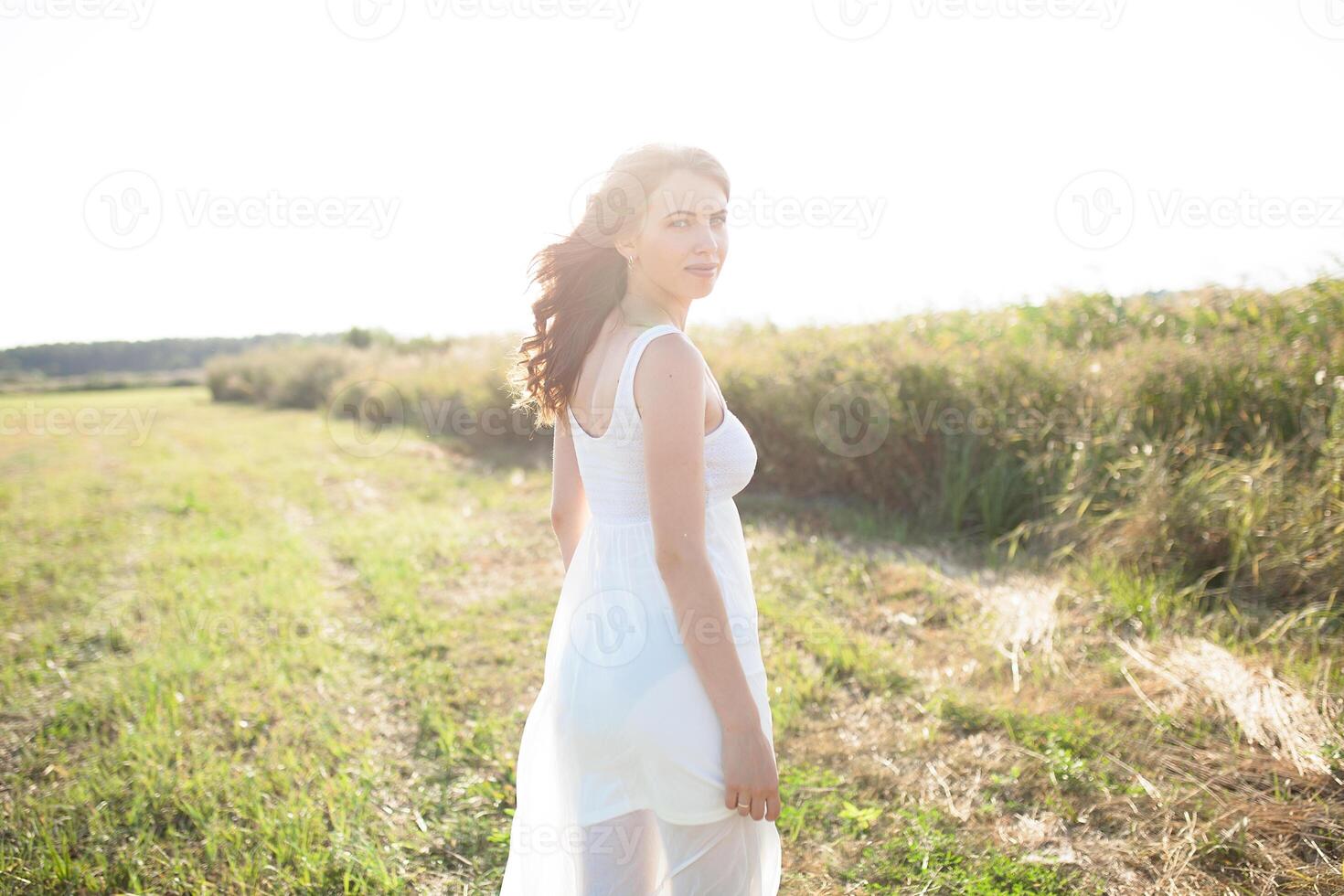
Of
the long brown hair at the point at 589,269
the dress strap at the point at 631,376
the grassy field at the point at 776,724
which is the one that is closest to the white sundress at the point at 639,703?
the dress strap at the point at 631,376

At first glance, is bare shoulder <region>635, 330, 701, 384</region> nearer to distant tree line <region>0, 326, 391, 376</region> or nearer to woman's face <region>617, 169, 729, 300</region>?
woman's face <region>617, 169, 729, 300</region>

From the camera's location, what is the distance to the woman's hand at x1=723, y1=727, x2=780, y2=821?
4.97 feet

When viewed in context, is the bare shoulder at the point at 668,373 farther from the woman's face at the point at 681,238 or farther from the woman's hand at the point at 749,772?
the woman's hand at the point at 749,772

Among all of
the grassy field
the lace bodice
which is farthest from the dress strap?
the grassy field

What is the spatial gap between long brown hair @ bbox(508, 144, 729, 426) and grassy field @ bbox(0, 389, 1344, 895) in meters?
1.90

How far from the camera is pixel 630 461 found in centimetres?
167

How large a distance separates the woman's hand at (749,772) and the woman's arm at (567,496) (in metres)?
0.75

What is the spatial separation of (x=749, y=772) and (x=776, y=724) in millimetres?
2172

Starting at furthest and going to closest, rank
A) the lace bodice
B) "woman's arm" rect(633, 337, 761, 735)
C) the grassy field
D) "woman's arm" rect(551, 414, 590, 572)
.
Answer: the grassy field < "woman's arm" rect(551, 414, 590, 572) < the lace bodice < "woman's arm" rect(633, 337, 761, 735)

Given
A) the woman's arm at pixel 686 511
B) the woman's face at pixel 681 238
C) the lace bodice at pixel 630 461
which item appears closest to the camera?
the woman's arm at pixel 686 511

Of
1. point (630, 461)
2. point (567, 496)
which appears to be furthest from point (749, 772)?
point (567, 496)

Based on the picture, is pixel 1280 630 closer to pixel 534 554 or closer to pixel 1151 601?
pixel 1151 601

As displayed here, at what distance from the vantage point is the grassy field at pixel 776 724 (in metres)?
2.70

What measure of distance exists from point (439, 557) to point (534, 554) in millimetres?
791
